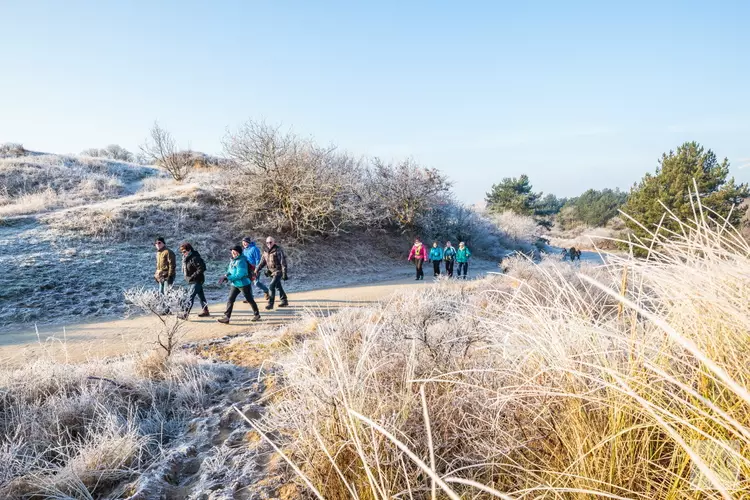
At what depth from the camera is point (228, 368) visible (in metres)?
4.79

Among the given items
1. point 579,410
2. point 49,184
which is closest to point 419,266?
point 579,410

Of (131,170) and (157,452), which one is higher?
(131,170)

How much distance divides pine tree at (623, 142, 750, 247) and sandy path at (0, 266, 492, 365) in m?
24.8

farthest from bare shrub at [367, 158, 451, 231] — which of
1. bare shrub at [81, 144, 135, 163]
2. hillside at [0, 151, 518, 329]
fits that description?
bare shrub at [81, 144, 135, 163]

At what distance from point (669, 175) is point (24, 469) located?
116 feet

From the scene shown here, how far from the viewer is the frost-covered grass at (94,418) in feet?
8.81

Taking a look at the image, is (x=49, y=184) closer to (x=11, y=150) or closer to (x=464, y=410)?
(x=11, y=150)

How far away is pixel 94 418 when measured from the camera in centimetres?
345

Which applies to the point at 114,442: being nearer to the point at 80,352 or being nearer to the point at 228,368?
the point at 228,368

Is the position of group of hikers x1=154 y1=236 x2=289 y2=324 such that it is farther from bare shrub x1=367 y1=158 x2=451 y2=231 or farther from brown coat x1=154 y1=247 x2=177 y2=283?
bare shrub x1=367 y1=158 x2=451 y2=231

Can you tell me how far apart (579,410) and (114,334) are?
8.09 metres

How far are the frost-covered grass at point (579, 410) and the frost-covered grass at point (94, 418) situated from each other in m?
1.21

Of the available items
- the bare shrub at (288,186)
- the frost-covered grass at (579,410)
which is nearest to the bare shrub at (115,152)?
the bare shrub at (288,186)

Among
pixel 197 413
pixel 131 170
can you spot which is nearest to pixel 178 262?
pixel 197 413
